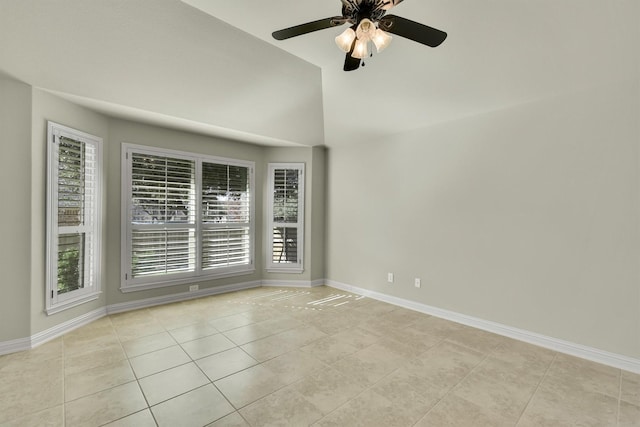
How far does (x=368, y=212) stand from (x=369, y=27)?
3174 mm

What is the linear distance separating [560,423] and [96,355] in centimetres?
370

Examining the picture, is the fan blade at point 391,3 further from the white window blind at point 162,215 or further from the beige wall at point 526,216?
the white window blind at point 162,215

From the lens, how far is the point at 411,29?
177 cm

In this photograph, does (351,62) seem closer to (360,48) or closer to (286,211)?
(360,48)

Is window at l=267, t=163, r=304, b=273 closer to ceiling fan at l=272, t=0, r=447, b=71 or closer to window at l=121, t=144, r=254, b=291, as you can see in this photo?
window at l=121, t=144, r=254, b=291

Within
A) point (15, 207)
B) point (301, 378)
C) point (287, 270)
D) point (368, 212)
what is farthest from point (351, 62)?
point (287, 270)

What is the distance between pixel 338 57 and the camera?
313cm

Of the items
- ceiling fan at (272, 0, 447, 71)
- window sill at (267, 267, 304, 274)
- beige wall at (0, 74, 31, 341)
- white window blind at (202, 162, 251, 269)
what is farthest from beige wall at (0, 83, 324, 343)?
ceiling fan at (272, 0, 447, 71)

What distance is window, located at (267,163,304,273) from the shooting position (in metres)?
5.23

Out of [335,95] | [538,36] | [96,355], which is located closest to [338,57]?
[335,95]

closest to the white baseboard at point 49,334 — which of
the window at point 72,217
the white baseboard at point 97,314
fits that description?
the white baseboard at point 97,314

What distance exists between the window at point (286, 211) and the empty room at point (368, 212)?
764 mm

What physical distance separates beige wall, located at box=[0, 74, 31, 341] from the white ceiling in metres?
0.28

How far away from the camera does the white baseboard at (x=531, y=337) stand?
258cm
